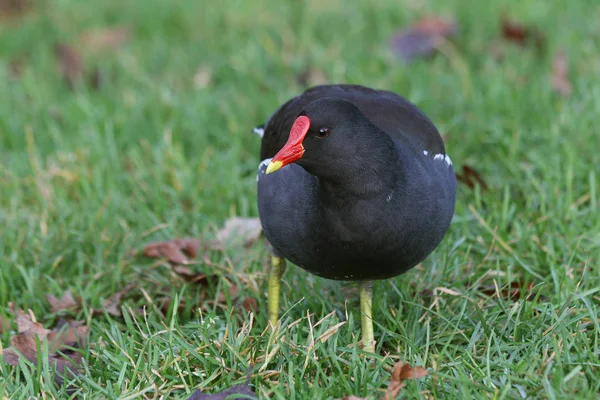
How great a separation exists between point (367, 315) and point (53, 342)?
1175 millimetres

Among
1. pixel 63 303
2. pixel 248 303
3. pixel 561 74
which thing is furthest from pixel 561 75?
pixel 63 303

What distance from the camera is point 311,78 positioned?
17.2 feet

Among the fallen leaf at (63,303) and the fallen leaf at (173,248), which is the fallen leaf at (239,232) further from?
the fallen leaf at (63,303)

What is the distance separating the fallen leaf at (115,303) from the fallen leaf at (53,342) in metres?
0.12

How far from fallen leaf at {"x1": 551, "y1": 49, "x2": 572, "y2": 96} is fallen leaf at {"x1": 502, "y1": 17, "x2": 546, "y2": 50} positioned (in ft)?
0.96

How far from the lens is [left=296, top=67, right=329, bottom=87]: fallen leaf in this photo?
17.1 feet

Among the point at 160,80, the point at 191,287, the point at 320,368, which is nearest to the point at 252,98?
the point at 160,80

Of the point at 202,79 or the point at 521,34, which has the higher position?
the point at 521,34

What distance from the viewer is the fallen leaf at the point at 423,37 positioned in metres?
5.42

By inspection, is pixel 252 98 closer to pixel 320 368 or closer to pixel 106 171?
pixel 106 171

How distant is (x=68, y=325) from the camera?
332 cm

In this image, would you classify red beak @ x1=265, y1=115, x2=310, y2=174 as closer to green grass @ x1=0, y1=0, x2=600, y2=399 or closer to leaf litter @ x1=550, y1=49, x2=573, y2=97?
green grass @ x1=0, y1=0, x2=600, y2=399

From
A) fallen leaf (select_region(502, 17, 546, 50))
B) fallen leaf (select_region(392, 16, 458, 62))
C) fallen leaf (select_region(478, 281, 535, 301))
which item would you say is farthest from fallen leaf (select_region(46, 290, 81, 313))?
fallen leaf (select_region(502, 17, 546, 50))

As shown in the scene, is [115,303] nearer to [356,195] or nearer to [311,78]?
[356,195]
